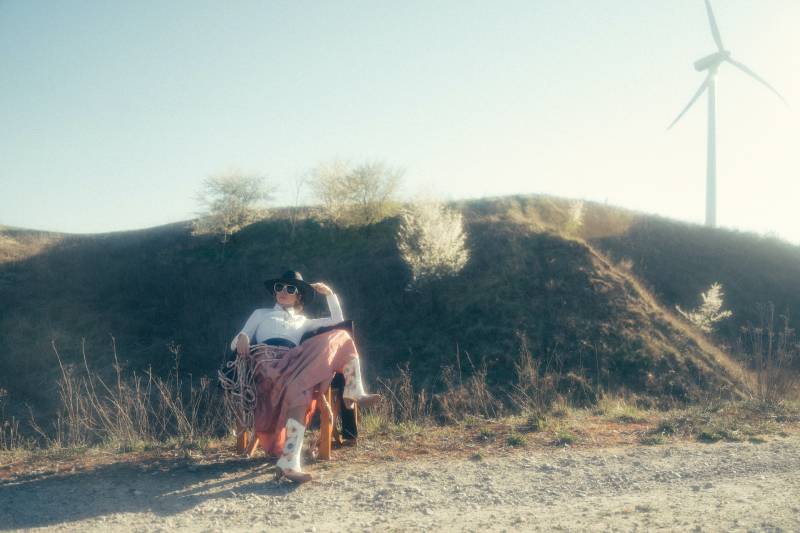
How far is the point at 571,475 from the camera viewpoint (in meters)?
5.07

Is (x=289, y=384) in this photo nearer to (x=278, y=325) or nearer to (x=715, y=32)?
(x=278, y=325)

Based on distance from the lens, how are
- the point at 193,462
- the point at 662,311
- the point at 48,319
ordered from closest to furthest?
the point at 193,462 < the point at 662,311 < the point at 48,319

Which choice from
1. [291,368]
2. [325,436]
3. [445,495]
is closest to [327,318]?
[291,368]

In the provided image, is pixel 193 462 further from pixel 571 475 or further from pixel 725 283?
pixel 725 283

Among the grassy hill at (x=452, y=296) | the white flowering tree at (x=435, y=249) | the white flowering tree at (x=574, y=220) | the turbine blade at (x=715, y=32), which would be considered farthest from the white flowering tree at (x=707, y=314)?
the turbine blade at (x=715, y=32)

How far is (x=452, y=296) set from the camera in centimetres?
2355

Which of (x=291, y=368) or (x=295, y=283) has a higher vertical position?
(x=295, y=283)

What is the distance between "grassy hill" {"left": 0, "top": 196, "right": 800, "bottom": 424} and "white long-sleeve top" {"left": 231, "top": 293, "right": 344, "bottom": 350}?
34.7 ft

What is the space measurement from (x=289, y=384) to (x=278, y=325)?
79 centimetres

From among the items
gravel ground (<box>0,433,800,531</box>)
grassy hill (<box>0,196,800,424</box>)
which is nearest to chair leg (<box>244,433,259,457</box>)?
gravel ground (<box>0,433,800,531</box>)

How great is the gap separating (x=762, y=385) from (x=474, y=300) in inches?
560

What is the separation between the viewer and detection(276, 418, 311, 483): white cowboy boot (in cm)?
480

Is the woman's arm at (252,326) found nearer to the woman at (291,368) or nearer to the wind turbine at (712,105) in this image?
the woman at (291,368)

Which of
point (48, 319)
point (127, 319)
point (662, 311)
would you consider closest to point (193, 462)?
point (662, 311)
